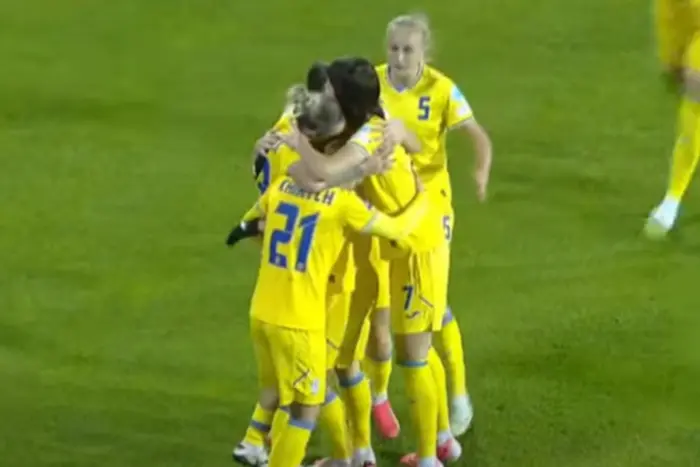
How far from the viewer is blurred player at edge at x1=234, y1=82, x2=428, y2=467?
333 centimetres

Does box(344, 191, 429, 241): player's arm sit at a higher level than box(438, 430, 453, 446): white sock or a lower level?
higher

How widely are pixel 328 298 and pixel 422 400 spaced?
1.61 ft

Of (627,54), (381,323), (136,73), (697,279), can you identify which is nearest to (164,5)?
(136,73)

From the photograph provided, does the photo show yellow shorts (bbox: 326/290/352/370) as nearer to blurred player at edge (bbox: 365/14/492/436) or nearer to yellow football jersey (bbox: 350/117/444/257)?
yellow football jersey (bbox: 350/117/444/257)

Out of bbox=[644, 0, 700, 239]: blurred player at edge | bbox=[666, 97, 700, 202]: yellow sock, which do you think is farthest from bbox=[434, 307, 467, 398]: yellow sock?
bbox=[666, 97, 700, 202]: yellow sock

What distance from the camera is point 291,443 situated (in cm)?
354

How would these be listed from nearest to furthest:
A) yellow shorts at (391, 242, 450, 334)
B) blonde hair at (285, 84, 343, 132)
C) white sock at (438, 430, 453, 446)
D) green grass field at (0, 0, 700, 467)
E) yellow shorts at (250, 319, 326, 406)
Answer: blonde hair at (285, 84, 343, 132) → yellow shorts at (250, 319, 326, 406) → yellow shorts at (391, 242, 450, 334) → white sock at (438, 430, 453, 446) → green grass field at (0, 0, 700, 467)

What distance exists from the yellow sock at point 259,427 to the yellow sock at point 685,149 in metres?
2.64

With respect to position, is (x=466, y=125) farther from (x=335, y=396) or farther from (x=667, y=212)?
(x=667, y=212)

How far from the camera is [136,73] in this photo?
778 centimetres

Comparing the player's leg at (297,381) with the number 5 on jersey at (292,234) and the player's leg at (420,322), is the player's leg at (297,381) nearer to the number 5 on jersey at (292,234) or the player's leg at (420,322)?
the number 5 on jersey at (292,234)

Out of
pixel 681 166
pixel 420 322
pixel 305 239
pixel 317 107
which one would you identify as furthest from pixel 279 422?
pixel 681 166

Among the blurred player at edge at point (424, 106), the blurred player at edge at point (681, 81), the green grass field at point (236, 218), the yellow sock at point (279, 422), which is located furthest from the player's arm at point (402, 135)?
the blurred player at edge at point (681, 81)

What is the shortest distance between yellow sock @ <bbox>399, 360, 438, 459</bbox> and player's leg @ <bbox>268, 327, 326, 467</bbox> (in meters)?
0.37
